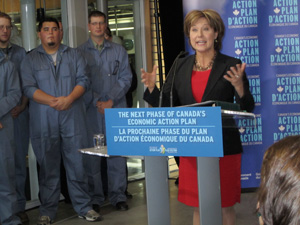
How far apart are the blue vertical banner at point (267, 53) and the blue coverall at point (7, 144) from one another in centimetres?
168

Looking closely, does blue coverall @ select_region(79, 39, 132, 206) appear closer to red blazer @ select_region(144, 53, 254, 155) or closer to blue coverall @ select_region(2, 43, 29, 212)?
blue coverall @ select_region(2, 43, 29, 212)

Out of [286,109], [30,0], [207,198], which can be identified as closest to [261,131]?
[286,109]

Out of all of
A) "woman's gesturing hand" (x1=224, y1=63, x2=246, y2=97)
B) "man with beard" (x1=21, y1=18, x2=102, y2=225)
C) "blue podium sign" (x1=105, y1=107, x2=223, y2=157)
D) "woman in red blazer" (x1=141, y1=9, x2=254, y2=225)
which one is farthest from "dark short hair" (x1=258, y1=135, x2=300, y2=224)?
"man with beard" (x1=21, y1=18, x2=102, y2=225)

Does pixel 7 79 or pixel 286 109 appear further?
pixel 286 109

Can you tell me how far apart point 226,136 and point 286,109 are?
2.49 m

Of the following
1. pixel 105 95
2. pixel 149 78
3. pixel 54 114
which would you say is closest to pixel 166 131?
pixel 149 78

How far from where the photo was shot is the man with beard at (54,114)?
4.16 meters

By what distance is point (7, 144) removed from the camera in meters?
3.86

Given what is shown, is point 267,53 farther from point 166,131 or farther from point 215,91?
point 166,131

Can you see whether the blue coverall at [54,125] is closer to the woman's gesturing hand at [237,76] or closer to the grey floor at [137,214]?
the grey floor at [137,214]

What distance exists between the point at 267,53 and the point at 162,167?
3044 millimetres

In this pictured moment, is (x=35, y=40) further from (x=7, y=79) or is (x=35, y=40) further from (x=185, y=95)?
(x=185, y=95)

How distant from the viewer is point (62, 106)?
411 centimetres

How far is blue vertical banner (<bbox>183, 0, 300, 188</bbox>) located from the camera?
455cm
